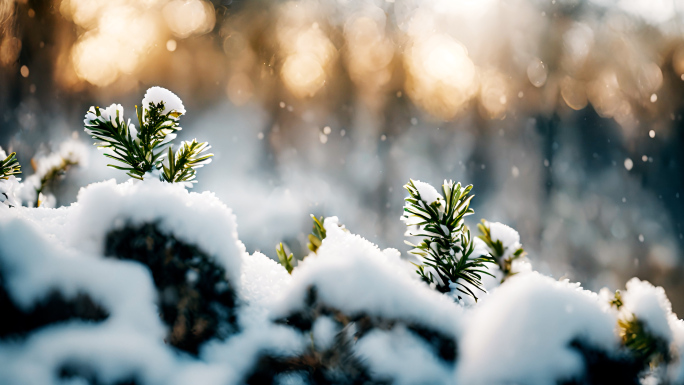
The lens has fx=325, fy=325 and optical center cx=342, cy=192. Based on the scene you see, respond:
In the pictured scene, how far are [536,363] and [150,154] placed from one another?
1.03m

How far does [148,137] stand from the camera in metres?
0.90

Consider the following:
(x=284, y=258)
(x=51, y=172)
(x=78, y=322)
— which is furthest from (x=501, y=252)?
(x=51, y=172)

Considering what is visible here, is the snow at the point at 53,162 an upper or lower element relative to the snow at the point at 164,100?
upper

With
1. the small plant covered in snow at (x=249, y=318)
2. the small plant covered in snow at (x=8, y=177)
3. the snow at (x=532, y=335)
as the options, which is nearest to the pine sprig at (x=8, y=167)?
the small plant covered in snow at (x=8, y=177)

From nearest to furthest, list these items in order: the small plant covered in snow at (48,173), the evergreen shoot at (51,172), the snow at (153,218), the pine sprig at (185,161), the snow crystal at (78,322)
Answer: the snow crystal at (78,322) < the snow at (153,218) < the pine sprig at (185,161) < the small plant covered in snow at (48,173) < the evergreen shoot at (51,172)

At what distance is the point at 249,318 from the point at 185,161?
1.68 feet

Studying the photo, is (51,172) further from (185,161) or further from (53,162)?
(185,161)

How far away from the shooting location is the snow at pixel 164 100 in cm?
89

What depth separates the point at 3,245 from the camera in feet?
2.01

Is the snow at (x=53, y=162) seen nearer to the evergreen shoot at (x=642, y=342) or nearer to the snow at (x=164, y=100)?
the snow at (x=164, y=100)

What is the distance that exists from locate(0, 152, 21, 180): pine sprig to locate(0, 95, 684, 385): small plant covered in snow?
422mm

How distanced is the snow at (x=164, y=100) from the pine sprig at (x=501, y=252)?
89 centimetres

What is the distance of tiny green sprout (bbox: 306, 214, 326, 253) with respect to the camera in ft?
2.92

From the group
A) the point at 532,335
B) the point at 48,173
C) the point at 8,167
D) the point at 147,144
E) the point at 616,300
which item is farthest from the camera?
the point at 48,173
